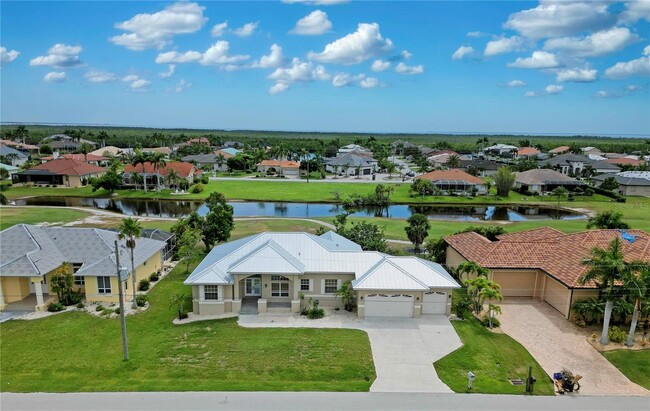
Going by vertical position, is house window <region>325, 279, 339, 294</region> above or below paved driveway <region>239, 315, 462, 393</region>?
above

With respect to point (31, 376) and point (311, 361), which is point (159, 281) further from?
point (311, 361)

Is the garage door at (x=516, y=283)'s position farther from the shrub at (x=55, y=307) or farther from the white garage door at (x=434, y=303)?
the shrub at (x=55, y=307)

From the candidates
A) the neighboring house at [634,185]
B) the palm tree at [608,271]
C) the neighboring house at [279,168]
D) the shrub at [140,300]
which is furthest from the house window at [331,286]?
the neighboring house at [279,168]

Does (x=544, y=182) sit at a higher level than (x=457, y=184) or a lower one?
higher

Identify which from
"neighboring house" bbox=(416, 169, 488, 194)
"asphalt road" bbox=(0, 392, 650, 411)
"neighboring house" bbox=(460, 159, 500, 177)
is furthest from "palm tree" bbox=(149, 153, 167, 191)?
"neighboring house" bbox=(460, 159, 500, 177)

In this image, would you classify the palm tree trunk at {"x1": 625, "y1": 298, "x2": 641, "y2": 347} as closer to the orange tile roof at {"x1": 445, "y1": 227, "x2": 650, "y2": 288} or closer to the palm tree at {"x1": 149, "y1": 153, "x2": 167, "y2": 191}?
the orange tile roof at {"x1": 445, "y1": 227, "x2": 650, "y2": 288}

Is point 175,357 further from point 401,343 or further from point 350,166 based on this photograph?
Answer: point 350,166

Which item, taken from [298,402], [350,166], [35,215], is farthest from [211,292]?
[350,166]
